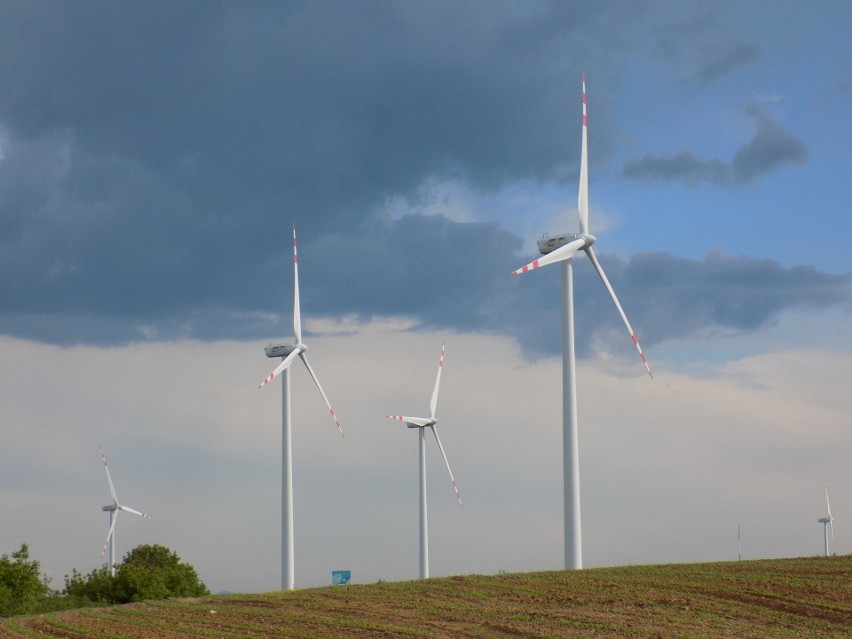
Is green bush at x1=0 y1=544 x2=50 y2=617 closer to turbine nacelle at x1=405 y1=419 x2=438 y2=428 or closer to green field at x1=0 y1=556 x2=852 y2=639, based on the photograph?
green field at x1=0 y1=556 x2=852 y2=639

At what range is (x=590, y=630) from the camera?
115ft

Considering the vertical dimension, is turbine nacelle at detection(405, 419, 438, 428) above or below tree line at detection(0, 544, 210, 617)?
above

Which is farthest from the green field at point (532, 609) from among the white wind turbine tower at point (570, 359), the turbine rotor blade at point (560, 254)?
the turbine rotor blade at point (560, 254)

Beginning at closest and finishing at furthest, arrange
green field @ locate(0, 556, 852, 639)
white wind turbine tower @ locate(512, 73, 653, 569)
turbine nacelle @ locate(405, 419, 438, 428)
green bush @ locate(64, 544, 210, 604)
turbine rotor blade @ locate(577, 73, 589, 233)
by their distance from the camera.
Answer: green field @ locate(0, 556, 852, 639), white wind turbine tower @ locate(512, 73, 653, 569), turbine rotor blade @ locate(577, 73, 589, 233), green bush @ locate(64, 544, 210, 604), turbine nacelle @ locate(405, 419, 438, 428)

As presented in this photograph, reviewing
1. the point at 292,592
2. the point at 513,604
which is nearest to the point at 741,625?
the point at 513,604

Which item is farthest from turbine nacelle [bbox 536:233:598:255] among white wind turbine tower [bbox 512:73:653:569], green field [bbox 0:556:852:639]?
green field [bbox 0:556:852:639]

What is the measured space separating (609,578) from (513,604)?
8.55m

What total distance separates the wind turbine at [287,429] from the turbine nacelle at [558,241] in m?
22.7

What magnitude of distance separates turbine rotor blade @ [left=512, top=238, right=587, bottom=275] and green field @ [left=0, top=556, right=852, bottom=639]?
1550 cm

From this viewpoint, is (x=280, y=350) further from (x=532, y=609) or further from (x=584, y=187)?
Result: (x=532, y=609)

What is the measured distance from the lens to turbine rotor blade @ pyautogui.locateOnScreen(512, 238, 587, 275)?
2164 inches

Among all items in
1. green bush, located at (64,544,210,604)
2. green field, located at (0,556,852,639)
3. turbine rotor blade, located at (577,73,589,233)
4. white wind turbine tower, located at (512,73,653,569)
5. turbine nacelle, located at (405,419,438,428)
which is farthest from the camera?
turbine nacelle, located at (405,419,438,428)

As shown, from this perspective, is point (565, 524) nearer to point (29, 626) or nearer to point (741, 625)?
point (741, 625)

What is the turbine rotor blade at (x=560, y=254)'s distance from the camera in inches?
2164
